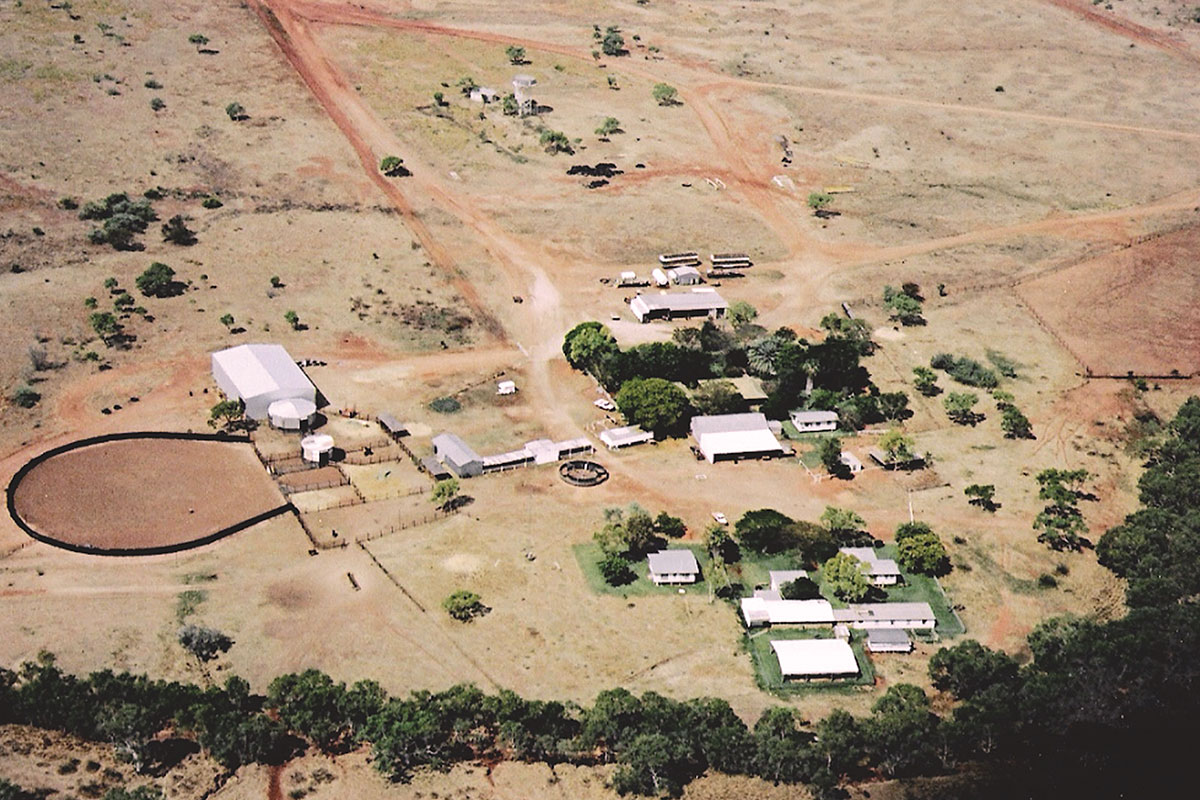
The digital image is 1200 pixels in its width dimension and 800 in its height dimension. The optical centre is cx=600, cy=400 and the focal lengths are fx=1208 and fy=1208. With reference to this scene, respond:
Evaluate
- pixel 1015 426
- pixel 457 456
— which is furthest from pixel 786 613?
pixel 1015 426

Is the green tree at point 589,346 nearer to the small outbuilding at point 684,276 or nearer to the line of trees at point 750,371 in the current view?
the line of trees at point 750,371

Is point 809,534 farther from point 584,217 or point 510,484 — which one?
point 584,217

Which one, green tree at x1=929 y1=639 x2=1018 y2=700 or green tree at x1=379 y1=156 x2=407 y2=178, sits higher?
green tree at x1=929 y1=639 x2=1018 y2=700

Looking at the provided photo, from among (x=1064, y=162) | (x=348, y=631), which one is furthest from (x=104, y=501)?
(x=1064, y=162)

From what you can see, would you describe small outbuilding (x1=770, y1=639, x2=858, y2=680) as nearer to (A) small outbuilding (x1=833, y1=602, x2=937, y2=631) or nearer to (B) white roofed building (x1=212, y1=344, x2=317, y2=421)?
(A) small outbuilding (x1=833, y1=602, x2=937, y2=631)

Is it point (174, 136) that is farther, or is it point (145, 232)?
point (174, 136)

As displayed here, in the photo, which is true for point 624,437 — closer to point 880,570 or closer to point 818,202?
point 880,570

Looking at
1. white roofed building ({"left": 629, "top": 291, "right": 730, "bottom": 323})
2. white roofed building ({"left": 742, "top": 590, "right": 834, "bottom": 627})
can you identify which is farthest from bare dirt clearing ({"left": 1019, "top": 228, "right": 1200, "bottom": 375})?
white roofed building ({"left": 742, "top": 590, "right": 834, "bottom": 627})
